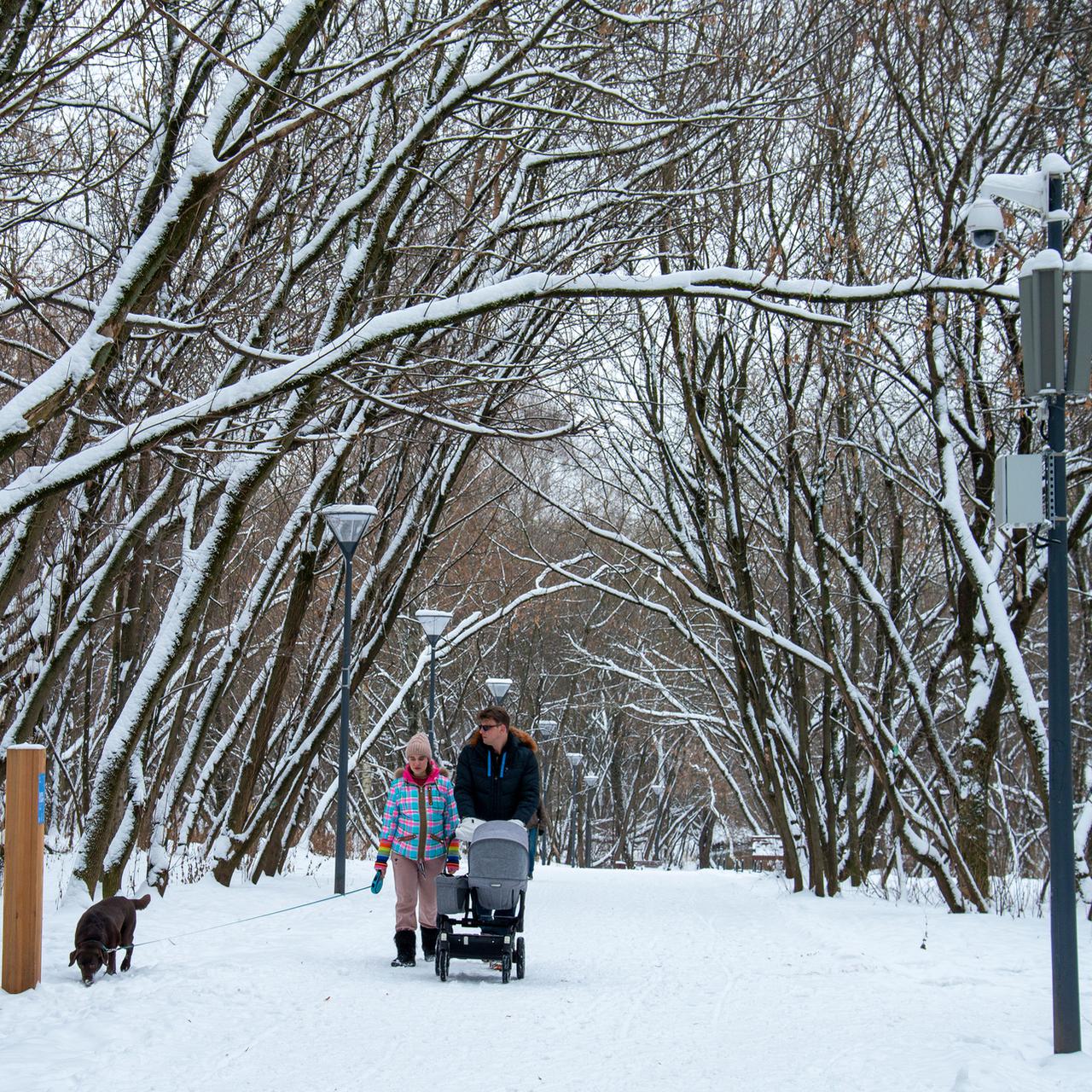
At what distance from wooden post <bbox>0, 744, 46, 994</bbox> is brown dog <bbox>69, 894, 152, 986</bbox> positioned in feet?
0.82

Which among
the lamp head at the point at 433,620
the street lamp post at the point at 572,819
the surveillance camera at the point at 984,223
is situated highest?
the surveillance camera at the point at 984,223

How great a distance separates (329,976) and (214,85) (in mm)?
6822

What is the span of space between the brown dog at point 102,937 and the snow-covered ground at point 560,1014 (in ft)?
0.42

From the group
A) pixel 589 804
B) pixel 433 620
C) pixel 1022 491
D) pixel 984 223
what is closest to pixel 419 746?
pixel 1022 491

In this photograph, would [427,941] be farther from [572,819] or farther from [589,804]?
[572,819]

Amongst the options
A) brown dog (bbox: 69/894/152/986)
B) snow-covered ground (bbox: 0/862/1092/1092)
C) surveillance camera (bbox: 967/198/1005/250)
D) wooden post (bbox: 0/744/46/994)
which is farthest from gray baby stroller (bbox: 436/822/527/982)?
surveillance camera (bbox: 967/198/1005/250)

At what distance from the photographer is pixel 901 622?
18453mm

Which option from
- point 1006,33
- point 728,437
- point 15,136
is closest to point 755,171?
point 728,437

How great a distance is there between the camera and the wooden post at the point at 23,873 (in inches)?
278

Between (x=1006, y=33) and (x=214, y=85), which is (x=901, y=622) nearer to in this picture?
(x=1006, y=33)

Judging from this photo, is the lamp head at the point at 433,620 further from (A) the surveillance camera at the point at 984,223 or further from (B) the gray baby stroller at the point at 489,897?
(A) the surveillance camera at the point at 984,223

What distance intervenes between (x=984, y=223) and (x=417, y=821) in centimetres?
533

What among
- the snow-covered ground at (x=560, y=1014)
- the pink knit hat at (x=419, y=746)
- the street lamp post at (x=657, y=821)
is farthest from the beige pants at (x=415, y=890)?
the street lamp post at (x=657, y=821)

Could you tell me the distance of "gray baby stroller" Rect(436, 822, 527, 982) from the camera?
28.5ft
